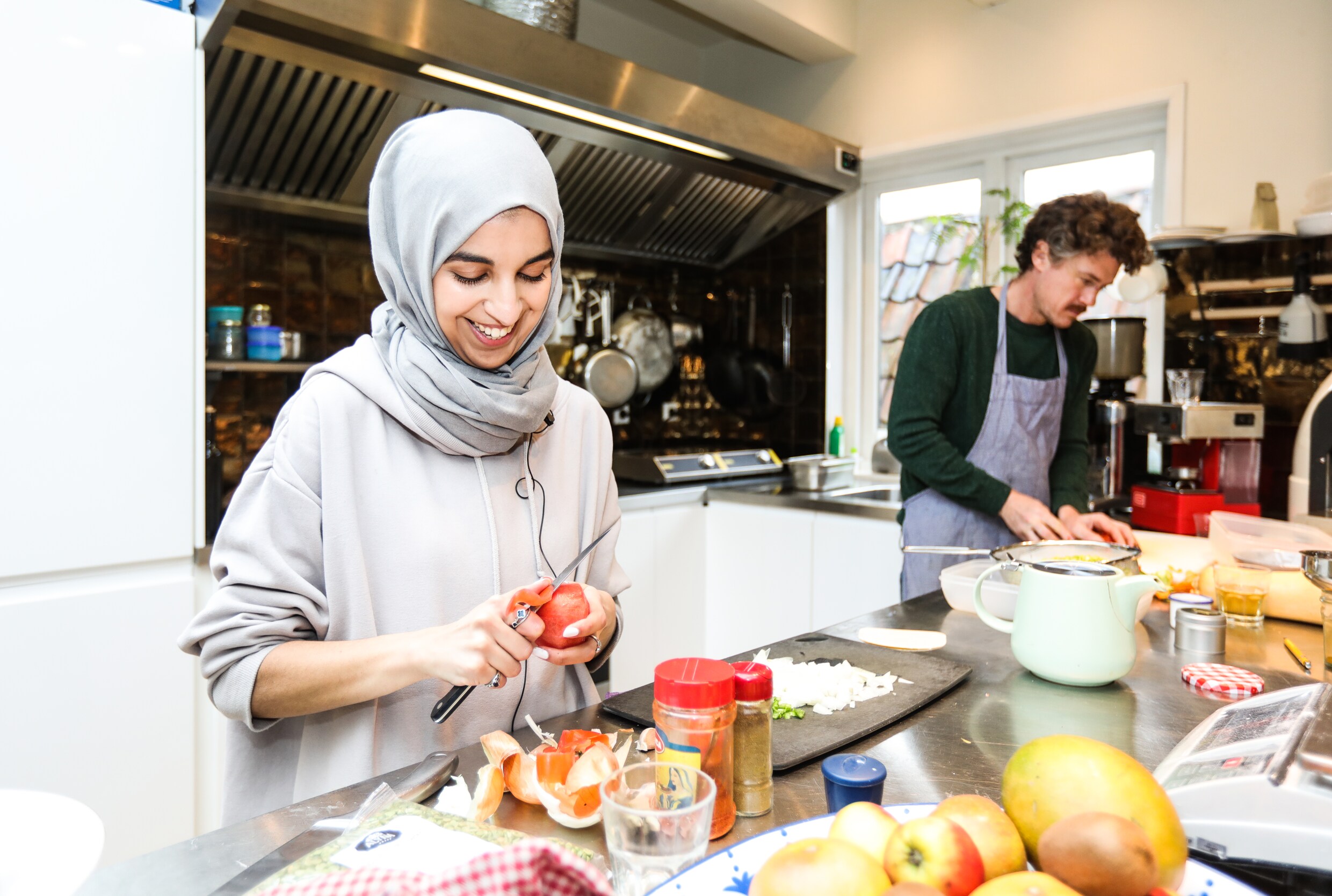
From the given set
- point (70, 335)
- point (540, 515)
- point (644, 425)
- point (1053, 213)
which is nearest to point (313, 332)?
point (70, 335)

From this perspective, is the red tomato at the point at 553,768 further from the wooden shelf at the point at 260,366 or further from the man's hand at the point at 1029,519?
the wooden shelf at the point at 260,366

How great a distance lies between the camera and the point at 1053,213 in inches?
82.4

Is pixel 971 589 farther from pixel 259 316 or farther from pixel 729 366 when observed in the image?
pixel 729 366

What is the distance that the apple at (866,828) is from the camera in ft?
1.87

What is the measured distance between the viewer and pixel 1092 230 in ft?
6.61

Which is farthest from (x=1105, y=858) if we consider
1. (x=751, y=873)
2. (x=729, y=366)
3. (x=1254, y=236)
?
(x=729, y=366)

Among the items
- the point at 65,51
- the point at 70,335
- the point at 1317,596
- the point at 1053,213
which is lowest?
the point at 1317,596

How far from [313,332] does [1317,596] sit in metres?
2.77

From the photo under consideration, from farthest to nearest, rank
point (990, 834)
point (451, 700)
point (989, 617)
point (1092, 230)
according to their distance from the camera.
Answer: point (1092, 230), point (989, 617), point (451, 700), point (990, 834)

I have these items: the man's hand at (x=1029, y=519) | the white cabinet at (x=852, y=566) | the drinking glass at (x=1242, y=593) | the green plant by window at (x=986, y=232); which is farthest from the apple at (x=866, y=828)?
the green plant by window at (x=986, y=232)

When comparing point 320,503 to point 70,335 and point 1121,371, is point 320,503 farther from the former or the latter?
point 1121,371

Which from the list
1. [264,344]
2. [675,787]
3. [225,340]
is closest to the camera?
[675,787]

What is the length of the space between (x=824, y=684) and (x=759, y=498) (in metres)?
2.03

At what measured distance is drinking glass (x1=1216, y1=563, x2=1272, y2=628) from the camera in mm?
1474
